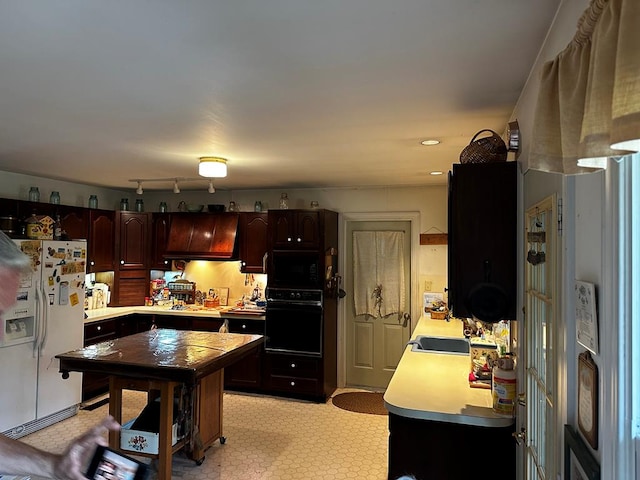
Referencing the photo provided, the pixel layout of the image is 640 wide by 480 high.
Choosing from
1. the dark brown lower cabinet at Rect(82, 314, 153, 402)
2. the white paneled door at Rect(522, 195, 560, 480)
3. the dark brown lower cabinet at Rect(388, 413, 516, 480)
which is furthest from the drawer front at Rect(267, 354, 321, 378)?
the white paneled door at Rect(522, 195, 560, 480)

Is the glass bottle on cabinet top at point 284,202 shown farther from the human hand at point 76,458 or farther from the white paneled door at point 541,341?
the human hand at point 76,458

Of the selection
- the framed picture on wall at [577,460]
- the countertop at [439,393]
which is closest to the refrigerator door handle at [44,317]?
the countertop at [439,393]

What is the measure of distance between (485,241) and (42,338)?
404 cm

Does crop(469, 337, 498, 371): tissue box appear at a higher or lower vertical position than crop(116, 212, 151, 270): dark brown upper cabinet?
lower

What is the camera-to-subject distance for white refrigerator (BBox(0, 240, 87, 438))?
3.89m

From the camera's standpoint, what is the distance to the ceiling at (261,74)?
4.72 feet

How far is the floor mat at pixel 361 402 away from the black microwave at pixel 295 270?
4.34ft

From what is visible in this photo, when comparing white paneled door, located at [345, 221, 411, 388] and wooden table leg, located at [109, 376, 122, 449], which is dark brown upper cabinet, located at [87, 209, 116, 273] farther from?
white paneled door, located at [345, 221, 411, 388]

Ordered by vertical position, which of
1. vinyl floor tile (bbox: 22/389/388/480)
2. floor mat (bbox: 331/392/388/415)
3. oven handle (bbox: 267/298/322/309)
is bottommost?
floor mat (bbox: 331/392/388/415)

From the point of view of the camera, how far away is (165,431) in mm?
3166

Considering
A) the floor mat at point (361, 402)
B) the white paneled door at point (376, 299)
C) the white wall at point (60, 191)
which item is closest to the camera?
the white wall at point (60, 191)

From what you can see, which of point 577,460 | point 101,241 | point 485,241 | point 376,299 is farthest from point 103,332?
point 577,460

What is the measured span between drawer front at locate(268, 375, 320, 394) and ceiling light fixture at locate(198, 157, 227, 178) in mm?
2516

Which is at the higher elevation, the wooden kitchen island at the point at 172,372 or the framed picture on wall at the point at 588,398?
the framed picture on wall at the point at 588,398
